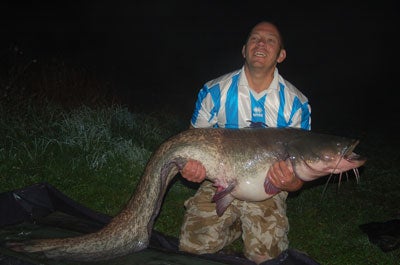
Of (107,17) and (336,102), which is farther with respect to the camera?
(107,17)

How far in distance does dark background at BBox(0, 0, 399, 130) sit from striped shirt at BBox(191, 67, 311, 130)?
5.43 meters

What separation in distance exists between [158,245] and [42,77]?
17.0 feet

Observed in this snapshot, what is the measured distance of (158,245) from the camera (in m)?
3.86

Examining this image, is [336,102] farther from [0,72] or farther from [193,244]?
[193,244]

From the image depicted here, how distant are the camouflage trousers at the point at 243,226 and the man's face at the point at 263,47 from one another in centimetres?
121

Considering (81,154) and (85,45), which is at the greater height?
(85,45)

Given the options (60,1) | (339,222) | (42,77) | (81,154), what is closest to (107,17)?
(60,1)

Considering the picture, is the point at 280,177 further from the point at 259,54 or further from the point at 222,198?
the point at 259,54

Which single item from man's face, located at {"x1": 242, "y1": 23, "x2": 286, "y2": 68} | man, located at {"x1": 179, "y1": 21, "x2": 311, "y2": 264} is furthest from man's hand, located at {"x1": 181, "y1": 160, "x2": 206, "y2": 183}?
man's face, located at {"x1": 242, "y1": 23, "x2": 286, "y2": 68}

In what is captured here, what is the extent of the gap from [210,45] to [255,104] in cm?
1889

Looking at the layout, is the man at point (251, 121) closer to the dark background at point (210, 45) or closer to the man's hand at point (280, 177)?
the man's hand at point (280, 177)

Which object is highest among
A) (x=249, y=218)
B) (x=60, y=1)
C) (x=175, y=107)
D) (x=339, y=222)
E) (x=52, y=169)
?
(x=60, y=1)

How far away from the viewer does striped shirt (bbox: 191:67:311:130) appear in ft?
13.1

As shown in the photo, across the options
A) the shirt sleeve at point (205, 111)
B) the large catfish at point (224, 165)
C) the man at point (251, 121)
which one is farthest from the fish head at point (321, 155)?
the shirt sleeve at point (205, 111)
